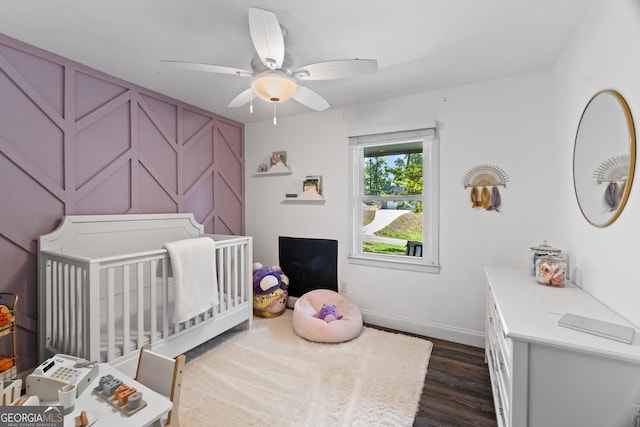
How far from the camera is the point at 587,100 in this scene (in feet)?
4.96

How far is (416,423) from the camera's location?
1548 mm

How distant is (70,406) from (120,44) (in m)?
2.05

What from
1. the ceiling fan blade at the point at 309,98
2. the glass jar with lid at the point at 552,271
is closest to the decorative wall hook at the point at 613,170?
the glass jar with lid at the point at 552,271

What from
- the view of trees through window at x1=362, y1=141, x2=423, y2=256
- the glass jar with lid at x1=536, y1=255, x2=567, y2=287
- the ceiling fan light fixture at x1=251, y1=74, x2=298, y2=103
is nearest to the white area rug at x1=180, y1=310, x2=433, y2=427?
the view of trees through window at x1=362, y1=141, x2=423, y2=256

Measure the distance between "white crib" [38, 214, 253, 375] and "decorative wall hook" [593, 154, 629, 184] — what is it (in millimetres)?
2472

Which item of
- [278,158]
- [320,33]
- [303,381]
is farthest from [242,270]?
[320,33]

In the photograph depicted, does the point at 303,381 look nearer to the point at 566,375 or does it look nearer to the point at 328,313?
the point at 328,313

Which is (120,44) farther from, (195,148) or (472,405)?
(472,405)

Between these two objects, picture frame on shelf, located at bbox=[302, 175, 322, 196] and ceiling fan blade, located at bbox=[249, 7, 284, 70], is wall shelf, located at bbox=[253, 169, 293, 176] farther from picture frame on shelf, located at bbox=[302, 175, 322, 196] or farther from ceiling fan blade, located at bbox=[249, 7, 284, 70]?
ceiling fan blade, located at bbox=[249, 7, 284, 70]

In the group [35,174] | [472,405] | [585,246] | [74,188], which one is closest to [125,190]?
[74,188]

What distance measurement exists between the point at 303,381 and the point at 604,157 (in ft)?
7.07

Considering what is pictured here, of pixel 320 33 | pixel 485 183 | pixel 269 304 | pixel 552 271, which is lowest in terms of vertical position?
pixel 269 304

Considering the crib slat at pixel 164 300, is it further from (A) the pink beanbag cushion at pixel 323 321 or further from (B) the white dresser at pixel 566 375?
(B) the white dresser at pixel 566 375

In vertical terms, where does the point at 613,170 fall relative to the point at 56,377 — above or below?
above
